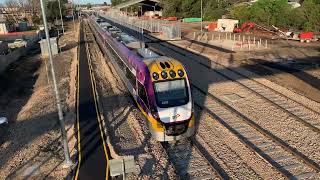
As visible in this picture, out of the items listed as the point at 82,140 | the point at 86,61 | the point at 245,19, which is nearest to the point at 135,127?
the point at 82,140

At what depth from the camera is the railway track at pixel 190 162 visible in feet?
48.3

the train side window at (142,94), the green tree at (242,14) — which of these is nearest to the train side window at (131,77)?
the train side window at (142,94)

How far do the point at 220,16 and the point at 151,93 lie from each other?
83062mm

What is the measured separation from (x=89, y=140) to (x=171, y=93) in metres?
5.35

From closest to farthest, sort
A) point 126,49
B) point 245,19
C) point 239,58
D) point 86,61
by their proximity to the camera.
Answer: point 126,49
point 239,58
point 86,61
point 245,19

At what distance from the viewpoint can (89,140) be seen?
18500mm

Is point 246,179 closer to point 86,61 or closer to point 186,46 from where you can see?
point 86,61

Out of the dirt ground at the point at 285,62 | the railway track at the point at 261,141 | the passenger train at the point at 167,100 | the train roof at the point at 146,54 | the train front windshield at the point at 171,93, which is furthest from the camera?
the dirt ground at the point at 285,62

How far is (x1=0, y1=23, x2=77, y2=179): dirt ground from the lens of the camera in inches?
635

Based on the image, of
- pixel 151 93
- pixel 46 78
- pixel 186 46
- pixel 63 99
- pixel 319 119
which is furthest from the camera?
pixel 186 46

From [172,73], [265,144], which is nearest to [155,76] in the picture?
[172,73]

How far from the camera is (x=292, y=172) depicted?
14.6 metres

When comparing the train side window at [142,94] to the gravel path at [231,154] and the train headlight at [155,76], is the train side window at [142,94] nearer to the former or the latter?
the train headlight at [155,76]

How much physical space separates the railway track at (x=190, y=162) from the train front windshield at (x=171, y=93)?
2.30m
